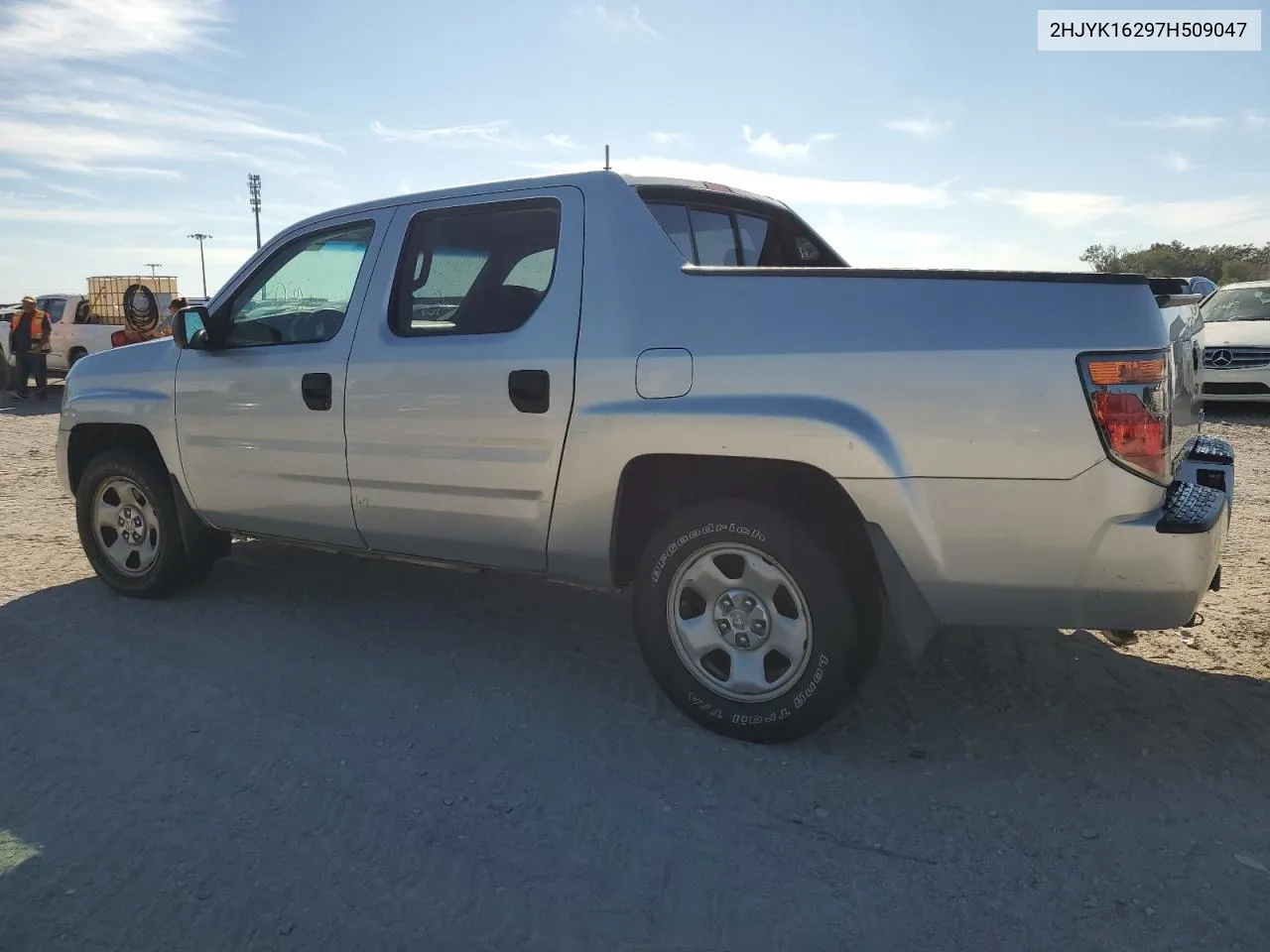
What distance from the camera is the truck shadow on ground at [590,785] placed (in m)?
2.55

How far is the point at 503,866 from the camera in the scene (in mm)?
2713

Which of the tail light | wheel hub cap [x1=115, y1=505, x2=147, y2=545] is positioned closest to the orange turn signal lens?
the tail light

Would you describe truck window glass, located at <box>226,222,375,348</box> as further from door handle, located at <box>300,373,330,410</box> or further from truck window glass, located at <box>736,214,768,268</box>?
truck window glass, located at <box>736,214,768,268</box>

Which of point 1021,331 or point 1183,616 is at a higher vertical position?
point 1021,331

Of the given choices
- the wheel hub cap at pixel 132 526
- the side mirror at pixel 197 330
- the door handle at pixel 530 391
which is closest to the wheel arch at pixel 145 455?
the wheel hub cap at pixel 132 526

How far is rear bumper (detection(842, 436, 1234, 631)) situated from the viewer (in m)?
2.80

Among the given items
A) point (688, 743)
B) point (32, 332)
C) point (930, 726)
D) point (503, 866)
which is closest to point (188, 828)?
point (503, 866)

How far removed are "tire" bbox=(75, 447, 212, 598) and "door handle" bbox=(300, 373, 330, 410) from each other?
1.23 metres

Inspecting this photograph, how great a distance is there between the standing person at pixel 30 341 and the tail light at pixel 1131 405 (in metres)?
17.2

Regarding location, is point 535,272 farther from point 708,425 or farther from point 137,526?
point 137,526

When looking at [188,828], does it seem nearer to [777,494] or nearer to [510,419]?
[510,419]

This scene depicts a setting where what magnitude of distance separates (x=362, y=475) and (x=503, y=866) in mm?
1921

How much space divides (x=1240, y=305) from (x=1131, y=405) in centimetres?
1271

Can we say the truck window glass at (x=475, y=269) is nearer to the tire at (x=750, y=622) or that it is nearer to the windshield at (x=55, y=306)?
the tire at (x=750, y=622)
